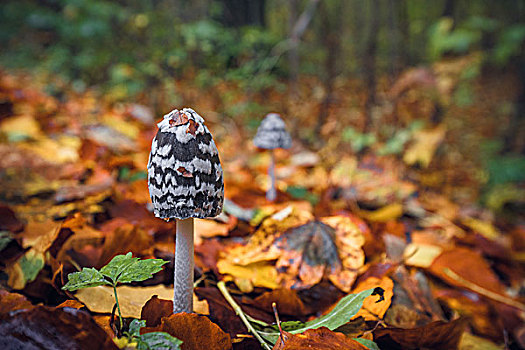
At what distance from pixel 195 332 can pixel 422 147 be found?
15.6 feet

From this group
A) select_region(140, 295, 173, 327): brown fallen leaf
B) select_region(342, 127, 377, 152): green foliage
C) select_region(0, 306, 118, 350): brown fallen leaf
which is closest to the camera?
select_region(0, 306, 118, 350): brown fallen leaf

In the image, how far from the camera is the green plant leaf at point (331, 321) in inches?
49.3

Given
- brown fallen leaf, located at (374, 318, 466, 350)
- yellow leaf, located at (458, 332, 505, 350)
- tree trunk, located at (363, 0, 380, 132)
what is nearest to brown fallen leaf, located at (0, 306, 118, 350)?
brown fallen leaf, located at (374, 318, 466, 350)

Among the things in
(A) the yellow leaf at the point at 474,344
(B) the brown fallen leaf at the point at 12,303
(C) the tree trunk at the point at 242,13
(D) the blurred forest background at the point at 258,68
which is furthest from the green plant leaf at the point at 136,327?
(C) the tree trunk at the point at 242,13

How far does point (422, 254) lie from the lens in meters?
2.29

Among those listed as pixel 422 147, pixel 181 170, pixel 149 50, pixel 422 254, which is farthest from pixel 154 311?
pixel 149 50

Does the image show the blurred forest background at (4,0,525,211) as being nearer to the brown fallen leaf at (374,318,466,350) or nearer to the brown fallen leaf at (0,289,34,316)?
the brown fallen leaf at (374,318,466,350)

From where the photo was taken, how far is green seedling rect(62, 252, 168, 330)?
3.55ft

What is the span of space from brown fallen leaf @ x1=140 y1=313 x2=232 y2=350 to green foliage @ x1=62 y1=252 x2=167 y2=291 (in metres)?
0.16

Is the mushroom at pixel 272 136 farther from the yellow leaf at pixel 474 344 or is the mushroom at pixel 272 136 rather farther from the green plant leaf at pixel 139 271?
the green plant leaf at pixel 139 271

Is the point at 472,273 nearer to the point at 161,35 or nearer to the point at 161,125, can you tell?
the point at 161,125

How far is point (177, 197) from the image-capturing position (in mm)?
1231

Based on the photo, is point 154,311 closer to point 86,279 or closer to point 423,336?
point 86,279

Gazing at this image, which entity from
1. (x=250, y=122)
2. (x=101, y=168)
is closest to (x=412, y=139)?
(x=250, y=122)
